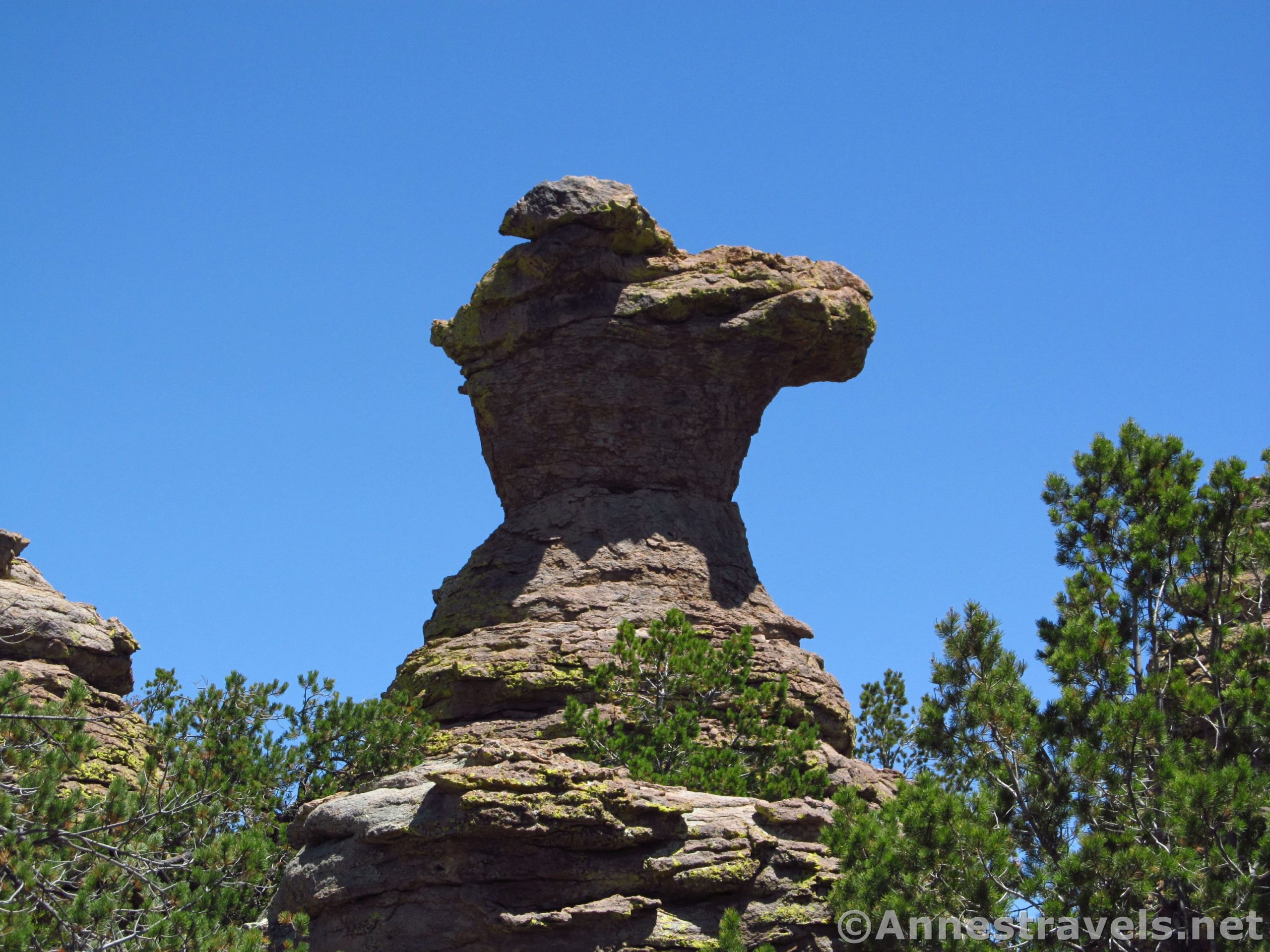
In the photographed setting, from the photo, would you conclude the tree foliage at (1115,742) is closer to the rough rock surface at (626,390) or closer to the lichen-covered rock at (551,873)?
the lichen-covered rock at (551,873)

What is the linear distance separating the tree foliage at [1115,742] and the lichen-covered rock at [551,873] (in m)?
1.16

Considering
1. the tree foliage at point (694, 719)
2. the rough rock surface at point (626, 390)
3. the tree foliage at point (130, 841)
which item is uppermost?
the rough rock surface at point (626, 390)

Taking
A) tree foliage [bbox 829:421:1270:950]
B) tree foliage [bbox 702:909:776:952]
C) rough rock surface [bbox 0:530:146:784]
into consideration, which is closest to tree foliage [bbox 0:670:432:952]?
rough rock surface [bbox 0:530:146:784]

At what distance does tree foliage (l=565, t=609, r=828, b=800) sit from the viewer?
Result: 2325 centimetres

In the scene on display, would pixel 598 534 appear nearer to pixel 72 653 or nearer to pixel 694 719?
pixel 694 719

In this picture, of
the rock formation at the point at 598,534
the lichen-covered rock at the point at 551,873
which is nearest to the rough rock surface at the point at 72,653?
the rock formation at the point at 598,534

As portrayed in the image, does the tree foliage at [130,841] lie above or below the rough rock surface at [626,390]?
below

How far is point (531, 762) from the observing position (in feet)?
62.3

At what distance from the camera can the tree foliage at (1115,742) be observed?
1551cm

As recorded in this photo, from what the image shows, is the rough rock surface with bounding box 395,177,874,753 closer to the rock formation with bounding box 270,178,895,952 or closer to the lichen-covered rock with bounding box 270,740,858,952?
the rock formation with bounding box 270,178,895,952

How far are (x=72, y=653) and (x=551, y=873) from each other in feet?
39.2

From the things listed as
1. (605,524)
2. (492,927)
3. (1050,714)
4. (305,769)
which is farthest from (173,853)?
(605,524)

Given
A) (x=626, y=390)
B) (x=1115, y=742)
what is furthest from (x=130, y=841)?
(x=626, y=390)

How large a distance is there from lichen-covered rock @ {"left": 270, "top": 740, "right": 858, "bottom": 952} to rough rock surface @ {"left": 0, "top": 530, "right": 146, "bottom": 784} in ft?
21.8
